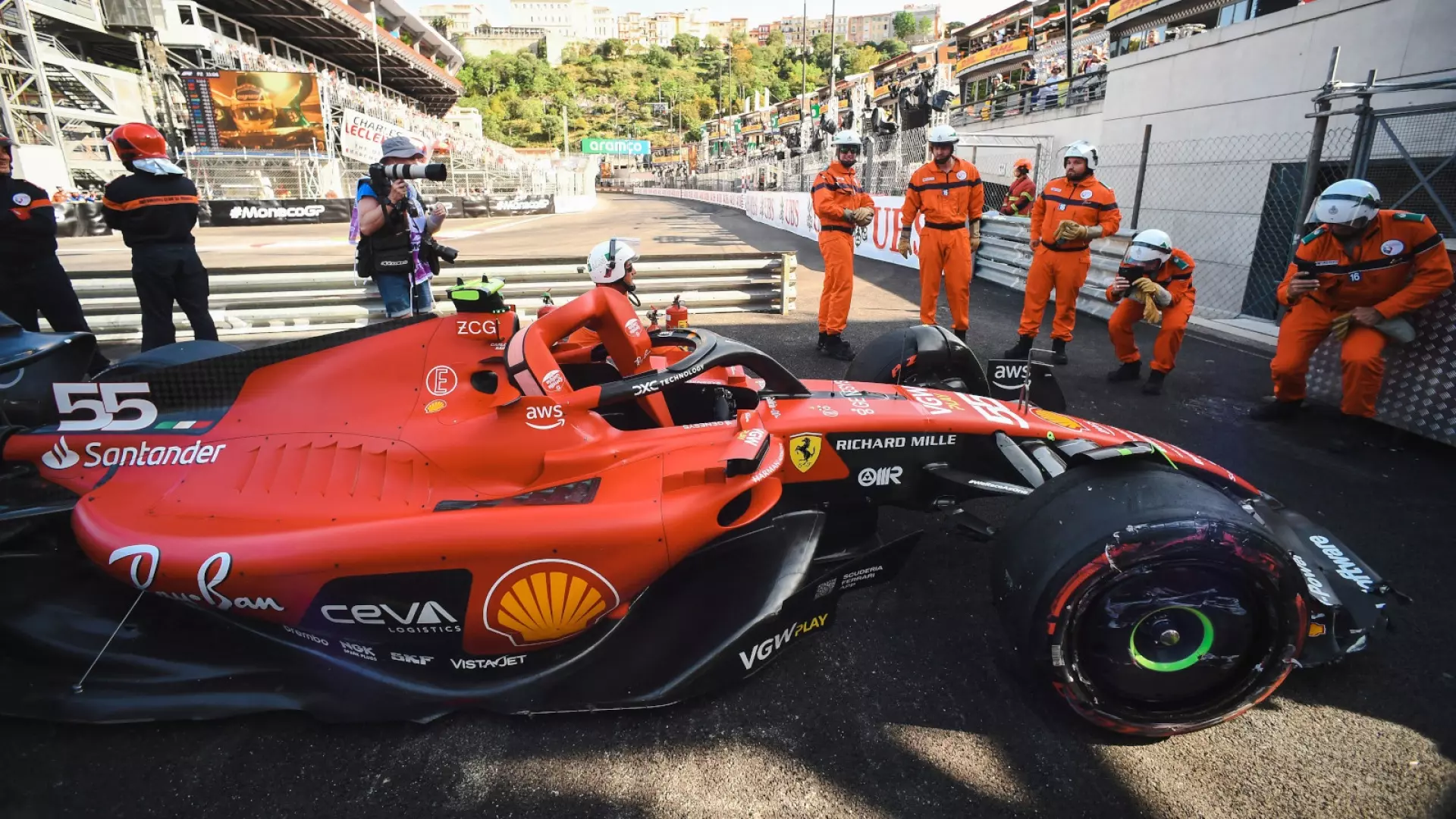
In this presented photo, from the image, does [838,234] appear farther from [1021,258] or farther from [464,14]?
[464,14]

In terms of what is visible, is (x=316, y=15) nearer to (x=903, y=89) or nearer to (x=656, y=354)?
(x=903, y=89)

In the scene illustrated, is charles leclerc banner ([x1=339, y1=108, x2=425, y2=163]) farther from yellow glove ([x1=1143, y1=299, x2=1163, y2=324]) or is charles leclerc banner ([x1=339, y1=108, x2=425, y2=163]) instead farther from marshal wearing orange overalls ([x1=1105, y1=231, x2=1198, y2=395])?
yellow glove ([x1=1143, y1=299, x2=1163, y2=324])

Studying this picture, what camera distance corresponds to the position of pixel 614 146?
281 ft

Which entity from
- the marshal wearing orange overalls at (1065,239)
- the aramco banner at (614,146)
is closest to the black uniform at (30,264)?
the marshal wearing orange overalls at (1065,239)

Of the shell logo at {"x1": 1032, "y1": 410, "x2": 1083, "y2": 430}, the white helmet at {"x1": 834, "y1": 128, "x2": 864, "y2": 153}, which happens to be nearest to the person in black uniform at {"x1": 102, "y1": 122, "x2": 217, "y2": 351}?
the shell logo at {"x1": 1032, "y1": 410, "x2": 1083, "y2": 430}

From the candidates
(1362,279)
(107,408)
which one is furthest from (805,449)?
(1362,279)

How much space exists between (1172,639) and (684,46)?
208 metres

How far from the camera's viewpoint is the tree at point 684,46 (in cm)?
18335

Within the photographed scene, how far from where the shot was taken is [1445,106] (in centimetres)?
539

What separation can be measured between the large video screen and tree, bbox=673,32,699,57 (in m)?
170

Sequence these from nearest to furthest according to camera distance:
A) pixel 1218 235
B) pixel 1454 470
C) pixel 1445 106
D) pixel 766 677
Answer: pixel 766 677 < pixel 1454 470 < pixel 1445 106 < pixel 1218 235

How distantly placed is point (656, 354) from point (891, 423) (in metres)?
1.19

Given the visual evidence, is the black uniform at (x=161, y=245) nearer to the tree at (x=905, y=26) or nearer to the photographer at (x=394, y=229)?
the photographer at (x=394, y=229)

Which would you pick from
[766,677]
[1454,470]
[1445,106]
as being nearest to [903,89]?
[1445,106]
